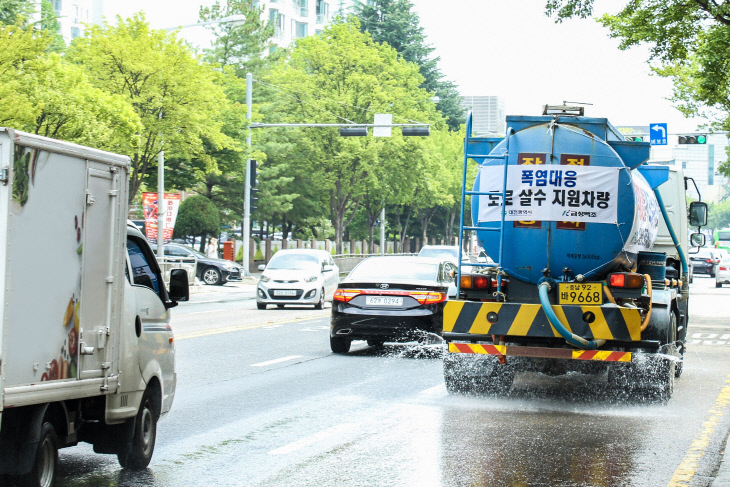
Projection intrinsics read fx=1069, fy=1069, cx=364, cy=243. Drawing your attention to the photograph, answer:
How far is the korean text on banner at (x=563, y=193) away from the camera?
407 inches

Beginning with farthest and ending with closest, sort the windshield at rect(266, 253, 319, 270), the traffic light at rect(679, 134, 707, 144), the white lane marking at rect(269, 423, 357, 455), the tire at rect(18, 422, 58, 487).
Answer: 1. the traffic light at rect(679, 134, 707, 144)
2. the windshield at rect(266, 253, 319, 270)
3. the white lane marking at rect(269, 423, 357, 455)
4. the tire at rect(18, 422, 58, 487)

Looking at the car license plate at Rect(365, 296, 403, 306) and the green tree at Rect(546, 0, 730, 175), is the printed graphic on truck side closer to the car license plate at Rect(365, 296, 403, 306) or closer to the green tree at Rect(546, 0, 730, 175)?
the car license plate at Rect(365, 296, 403, 306)

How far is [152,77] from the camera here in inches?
1257

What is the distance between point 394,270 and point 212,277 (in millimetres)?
25772

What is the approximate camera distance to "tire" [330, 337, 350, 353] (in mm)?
15383

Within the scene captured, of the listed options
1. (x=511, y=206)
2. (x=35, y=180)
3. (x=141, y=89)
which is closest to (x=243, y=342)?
(x=511, y=206)

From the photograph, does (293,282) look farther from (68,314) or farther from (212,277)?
(68,314)

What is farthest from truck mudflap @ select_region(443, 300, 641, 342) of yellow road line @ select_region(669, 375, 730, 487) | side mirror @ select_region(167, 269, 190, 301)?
side mirror @ select_region(167, 269, 190, 301)

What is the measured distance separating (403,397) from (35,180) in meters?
6.27

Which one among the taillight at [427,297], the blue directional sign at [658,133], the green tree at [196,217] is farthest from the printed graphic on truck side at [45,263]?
the green tree at [196,217]

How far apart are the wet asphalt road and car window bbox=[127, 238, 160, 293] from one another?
1.25 m

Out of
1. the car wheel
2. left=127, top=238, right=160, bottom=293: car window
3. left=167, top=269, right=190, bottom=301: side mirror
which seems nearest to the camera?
left=127, top=238, right=160, bottom=293: car window

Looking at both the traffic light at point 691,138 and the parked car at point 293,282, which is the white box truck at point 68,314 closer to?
the parked car at point 293,282

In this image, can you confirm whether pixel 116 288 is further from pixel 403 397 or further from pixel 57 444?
pixel 403 397
